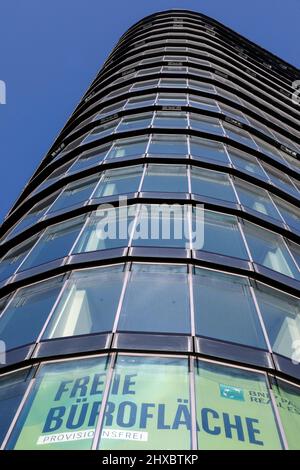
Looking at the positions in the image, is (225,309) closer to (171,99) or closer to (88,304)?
(88,304)

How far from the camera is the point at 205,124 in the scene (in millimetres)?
22562

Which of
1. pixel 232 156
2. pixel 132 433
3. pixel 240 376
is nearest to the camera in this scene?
pixel 132 433

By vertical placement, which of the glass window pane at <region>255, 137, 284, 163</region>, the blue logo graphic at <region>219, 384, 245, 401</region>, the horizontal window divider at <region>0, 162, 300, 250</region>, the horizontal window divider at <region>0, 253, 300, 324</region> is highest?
the glass window pane at <region>255, 137, 284, 163</region>

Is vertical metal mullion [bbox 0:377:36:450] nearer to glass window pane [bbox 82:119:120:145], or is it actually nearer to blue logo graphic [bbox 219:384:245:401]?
blue logo graphic [bbox 219:384:245:401]

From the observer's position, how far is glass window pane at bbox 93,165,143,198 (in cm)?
1666

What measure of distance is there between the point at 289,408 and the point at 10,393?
203 inches

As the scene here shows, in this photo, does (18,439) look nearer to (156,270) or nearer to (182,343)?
(182,343)

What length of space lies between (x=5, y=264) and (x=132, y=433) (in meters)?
10.4

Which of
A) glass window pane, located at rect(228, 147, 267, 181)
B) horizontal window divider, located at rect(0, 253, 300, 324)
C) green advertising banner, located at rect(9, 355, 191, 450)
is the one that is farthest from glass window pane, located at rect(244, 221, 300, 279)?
green advertising banner, located at rect(9, 355, 191, 450)

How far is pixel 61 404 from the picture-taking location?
28.2ft

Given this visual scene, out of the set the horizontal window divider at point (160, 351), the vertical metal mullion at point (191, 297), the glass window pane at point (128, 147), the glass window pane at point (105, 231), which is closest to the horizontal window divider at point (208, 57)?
the glass window pane at point (128, 147)

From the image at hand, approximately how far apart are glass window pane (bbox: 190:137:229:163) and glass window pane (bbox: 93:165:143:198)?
2692mm

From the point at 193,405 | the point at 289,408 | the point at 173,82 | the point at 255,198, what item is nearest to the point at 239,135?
the point at 255,198

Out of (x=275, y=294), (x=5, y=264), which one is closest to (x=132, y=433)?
(x=275, y=294)
